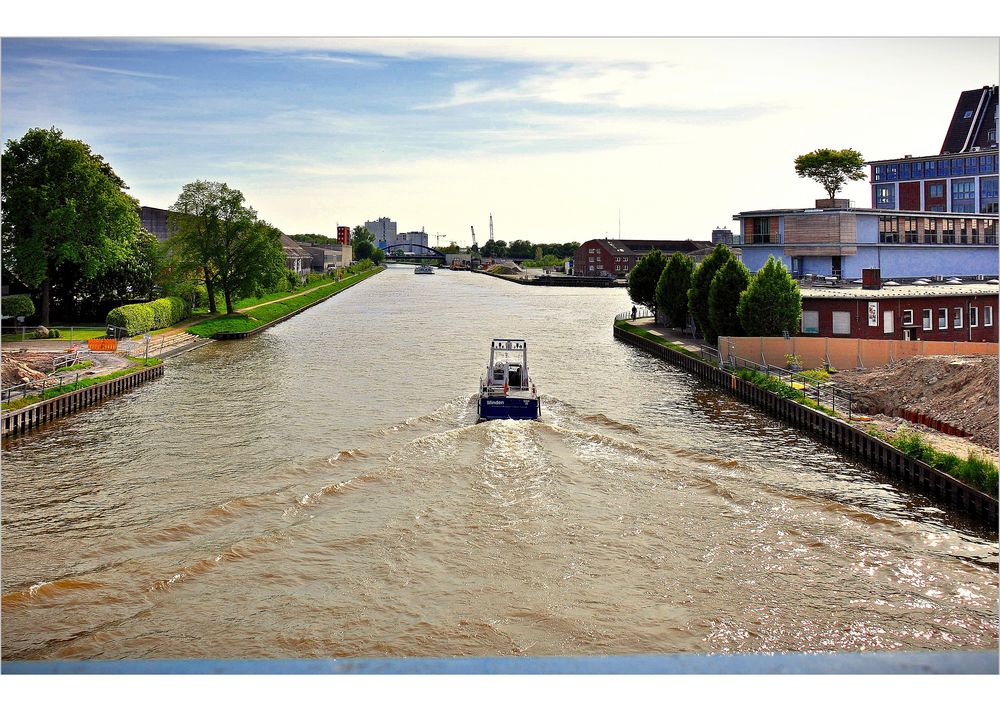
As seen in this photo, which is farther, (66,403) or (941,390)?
(66,403)

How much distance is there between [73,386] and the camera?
29.2 metres

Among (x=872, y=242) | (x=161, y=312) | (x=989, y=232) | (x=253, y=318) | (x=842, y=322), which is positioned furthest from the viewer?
(x=253, y=318)

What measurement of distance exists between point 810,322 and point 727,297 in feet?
11.7

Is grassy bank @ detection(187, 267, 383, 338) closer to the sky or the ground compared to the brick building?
closer to the ground

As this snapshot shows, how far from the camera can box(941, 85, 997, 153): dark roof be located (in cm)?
7206

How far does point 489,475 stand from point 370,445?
4.30m

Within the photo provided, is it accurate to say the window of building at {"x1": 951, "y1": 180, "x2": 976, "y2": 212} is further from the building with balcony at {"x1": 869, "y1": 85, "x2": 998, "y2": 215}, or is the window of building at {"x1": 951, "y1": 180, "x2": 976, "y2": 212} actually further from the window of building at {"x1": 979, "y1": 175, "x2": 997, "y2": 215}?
the window of building at {"x1": 979, "y1": 175, "x2": 997, "y2": 215}

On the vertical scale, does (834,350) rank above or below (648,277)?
below

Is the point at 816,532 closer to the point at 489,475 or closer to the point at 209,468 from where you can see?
the point at 489,475

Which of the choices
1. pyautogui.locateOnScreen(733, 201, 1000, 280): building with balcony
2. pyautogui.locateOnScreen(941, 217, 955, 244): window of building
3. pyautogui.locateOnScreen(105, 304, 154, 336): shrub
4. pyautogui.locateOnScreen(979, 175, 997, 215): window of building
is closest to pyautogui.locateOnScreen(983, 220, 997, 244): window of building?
pyautogui.locateOnScreen(733, 201, 1000, 280): building with balcony

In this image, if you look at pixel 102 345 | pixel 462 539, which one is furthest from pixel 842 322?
pixel 102 345

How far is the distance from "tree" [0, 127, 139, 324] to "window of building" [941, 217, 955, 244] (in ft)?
136

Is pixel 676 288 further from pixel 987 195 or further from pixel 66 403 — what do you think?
pixel 987 195

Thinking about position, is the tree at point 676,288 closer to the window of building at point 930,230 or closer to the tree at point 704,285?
the tree at point 704,285
